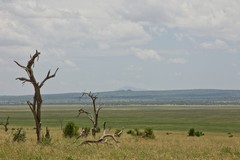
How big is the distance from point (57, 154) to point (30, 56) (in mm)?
6020

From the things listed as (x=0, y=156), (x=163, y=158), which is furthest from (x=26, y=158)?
(x=163, y=158)

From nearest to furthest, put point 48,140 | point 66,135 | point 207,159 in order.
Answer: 1. point 207,159
2. point 48,140
3. point 66,135

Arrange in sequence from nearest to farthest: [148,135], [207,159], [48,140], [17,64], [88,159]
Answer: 1. [88,159]
2. [207,159]
3. [17,64]
4. [48,140]
5. [148,135]

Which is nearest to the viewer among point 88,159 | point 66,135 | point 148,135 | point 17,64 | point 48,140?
point 88,159

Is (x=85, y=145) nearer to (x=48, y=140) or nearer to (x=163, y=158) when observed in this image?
(x=48, y=140)

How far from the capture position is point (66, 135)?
136 feet

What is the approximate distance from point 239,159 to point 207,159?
1.21 meters

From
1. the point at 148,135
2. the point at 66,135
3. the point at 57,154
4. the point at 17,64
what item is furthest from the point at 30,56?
the point at 148,135

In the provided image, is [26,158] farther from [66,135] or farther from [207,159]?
[66,135]

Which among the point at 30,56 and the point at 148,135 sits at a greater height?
the point at 30,56

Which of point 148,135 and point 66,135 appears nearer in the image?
point 66,135

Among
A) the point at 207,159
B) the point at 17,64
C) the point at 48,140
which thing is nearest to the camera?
the point at 207,159

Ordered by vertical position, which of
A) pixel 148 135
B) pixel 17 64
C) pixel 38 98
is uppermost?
pixel 17 64

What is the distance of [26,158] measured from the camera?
51.5ft
